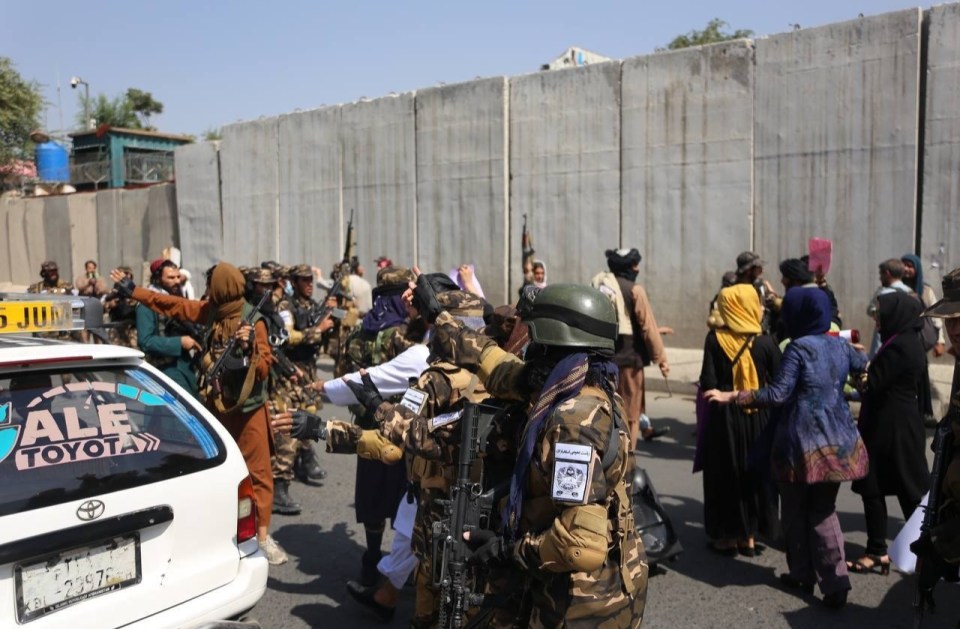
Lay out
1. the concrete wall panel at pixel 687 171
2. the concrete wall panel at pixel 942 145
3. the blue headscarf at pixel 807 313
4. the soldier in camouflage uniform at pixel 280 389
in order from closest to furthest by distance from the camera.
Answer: the blue headscarf at pixel 807 313 < the soldier in camouflage uniform at pixel 280 389 < the concrete wall panel at pixel 942 145 < the concrete wall panel at pixel 687 171

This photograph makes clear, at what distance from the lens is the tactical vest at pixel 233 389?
194 inches

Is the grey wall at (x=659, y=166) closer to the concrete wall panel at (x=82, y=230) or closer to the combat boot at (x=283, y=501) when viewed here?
the concrete wall panel at (x=82, y=230)

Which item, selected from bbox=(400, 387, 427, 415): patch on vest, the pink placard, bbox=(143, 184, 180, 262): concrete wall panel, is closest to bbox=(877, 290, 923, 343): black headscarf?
bbox=(400, 387, 427, 415): patch on vest

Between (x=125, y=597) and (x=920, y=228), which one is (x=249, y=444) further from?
(x=920, y=228)

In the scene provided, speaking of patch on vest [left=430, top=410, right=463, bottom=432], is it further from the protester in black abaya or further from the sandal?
the sandal

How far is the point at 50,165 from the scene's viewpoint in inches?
987

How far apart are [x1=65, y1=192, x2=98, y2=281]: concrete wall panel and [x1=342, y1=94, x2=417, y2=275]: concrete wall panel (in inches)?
368

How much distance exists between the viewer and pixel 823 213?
10.0m

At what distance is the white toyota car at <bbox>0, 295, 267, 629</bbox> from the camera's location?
274cm

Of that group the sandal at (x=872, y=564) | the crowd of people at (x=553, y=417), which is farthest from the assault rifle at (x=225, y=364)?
the sandal at (x=872, y=564)

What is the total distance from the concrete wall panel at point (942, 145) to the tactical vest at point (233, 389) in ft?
25.3

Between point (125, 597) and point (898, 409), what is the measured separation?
4162 millimetres

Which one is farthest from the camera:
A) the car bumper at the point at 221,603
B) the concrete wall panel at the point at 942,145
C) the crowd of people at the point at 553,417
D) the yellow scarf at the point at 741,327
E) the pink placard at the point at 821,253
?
the pink placard at the point at 821,253

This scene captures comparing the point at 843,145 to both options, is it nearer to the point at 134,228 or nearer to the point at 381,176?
the point at 381,176
